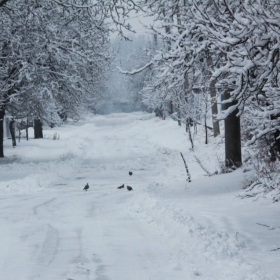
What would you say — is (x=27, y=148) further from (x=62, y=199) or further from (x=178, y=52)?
(x=178, y=52)

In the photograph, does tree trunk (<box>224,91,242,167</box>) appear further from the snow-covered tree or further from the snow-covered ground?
the snow-covered tree

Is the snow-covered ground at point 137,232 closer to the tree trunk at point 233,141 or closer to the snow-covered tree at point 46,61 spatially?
the tree trunk at point 233,141

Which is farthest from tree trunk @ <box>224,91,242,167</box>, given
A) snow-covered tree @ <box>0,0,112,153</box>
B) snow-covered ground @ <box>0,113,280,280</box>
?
snow-covered tree @ <box>0,0,112,153</box>

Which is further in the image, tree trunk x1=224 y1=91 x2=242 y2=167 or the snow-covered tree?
the snow-covered tree

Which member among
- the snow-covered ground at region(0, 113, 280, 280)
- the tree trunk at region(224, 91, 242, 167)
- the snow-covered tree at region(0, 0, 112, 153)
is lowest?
the snow-covered ground at region(0, 113, 280, 280)

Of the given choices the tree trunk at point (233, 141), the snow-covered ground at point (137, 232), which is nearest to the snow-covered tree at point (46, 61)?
the snow-covered ground at point (137, 232)

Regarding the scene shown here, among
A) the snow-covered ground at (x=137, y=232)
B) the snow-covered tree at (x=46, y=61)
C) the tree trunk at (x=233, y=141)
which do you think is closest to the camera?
the snow-covered ground at (x=137, y=232)

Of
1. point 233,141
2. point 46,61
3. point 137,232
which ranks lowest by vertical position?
point 137,232

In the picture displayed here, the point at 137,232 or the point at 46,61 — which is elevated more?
the point at 46,61

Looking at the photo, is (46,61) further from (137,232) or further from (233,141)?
(137,232)

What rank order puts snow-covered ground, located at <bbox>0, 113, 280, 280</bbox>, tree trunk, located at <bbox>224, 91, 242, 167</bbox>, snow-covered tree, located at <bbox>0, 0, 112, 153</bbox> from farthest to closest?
snow-covered tree, located at <bbox>0, 0, 112, 153</bbox>
tree trunk, located at <bbox>224, 91, 242, 167</bbox>
snow-covered ground, located at <bbox>0, 113, 280, 280</bbox>

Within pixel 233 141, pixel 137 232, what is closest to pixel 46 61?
pixel 233 141

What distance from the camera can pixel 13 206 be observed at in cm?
1018

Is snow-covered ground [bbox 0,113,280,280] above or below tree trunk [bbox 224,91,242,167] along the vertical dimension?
below
